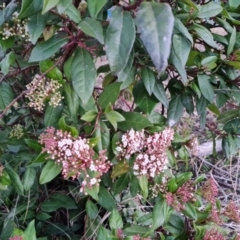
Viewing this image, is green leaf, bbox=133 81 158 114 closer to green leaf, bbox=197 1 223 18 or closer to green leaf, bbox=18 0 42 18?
green leaf, bbox=197 1 223 18

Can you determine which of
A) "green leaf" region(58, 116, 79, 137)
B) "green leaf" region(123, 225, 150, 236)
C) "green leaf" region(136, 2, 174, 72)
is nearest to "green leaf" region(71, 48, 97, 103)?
"green leaf" region(58, 116, 79, 137)

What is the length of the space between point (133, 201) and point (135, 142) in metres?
0.74

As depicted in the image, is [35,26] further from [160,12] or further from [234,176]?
[234,176]

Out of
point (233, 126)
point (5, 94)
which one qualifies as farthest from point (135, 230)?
point (5, 94)

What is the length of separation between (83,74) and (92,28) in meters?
0.12

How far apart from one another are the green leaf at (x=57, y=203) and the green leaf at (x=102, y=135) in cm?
42

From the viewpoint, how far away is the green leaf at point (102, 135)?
38.5 inches

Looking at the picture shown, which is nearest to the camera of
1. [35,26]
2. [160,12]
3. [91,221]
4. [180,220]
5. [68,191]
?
[160,12]

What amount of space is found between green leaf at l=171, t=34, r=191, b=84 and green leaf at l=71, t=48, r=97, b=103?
0.58ft

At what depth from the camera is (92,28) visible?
761 millimetres

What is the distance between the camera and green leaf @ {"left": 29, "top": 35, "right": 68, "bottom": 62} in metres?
0.87

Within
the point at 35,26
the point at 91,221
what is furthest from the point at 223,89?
the point at 91,221

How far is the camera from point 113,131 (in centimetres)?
106

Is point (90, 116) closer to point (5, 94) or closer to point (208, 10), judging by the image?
point (5, 94)
